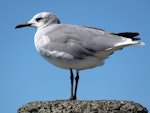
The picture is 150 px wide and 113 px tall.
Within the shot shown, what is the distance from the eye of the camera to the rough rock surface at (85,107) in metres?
6.77

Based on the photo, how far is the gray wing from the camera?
7867mm

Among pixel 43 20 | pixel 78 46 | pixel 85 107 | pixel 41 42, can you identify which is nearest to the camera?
pixel 85 107

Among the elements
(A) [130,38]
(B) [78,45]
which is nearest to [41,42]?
(B) [78,45]

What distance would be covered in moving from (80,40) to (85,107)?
1.70m

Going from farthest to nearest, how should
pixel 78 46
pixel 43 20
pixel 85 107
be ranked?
pixel 43 20
pixel 78 46
pixel 85 107

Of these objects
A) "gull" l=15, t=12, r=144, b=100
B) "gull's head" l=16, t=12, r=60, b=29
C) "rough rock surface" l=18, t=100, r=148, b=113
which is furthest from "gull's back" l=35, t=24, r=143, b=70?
"rough rock surface" l=18, t=100, r=148, b=113

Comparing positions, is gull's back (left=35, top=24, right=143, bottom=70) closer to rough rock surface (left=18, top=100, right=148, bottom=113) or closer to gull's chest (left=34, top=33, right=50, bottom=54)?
gull's chest (left=34, top=33, right=50, bottom=54)

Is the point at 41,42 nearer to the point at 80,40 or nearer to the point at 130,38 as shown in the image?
the point at 80,40

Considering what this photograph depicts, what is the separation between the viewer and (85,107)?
6.79m

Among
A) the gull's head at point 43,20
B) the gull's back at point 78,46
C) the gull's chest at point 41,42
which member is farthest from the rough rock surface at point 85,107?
the gull's head at point 43,20

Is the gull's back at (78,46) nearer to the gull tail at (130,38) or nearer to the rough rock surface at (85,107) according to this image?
the gull tail at (130,38)

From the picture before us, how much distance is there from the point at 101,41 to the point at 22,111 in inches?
83.5

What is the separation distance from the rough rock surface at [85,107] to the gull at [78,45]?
1124 mm

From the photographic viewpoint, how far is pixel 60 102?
7055mm
